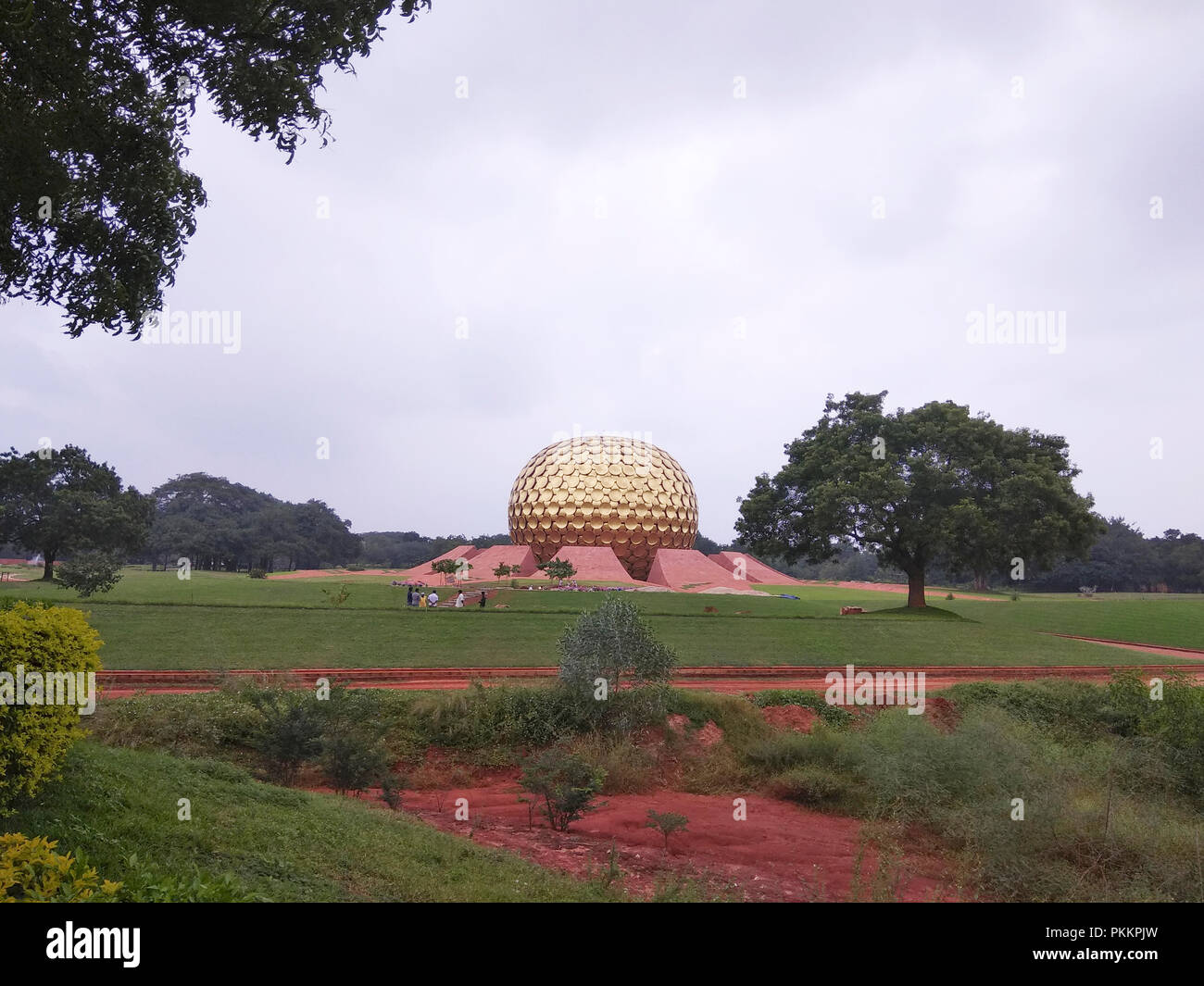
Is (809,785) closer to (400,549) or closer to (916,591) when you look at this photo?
(916,591)

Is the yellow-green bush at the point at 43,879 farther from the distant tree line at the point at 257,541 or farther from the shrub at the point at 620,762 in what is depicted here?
the distant tree line at the point at 257,541

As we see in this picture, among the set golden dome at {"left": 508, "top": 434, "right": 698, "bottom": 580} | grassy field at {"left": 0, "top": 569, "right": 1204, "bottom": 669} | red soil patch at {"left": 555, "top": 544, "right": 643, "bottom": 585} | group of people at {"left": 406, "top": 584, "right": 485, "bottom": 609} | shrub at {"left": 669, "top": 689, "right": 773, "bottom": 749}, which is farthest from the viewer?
golden dome at {"left": 508, "top": 434, "right": 698, "bottom": 580}

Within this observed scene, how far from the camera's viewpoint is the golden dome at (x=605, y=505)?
145ft

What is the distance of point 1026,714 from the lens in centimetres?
1326

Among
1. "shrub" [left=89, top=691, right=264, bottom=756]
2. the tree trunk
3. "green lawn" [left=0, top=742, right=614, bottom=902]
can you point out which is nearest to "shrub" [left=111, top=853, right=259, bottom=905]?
"green lawn" [left=0, top=742, right=614, bottom=902]

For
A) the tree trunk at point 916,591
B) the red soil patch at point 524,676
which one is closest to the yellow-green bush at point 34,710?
the red soil patch at point 524,676

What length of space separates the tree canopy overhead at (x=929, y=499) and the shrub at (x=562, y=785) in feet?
71.4

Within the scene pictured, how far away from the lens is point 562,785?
879cm

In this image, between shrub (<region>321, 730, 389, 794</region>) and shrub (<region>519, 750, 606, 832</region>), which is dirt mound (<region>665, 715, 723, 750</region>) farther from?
shrub (<region>321, 730, 389, 794</region>)

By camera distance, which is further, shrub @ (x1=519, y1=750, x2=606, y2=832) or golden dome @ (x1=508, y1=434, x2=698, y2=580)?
golden dome @ (x1=508, y1=434, x2=698, y2=580)

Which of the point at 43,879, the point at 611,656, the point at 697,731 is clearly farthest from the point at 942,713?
the point at 43,879

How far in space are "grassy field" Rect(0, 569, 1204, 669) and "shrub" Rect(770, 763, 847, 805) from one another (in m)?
6.66

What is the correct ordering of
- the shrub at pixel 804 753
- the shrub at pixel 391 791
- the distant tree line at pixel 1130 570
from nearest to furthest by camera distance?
the shrub at pixel 391 791, the shrub at pixel 804 753, the distant tree line at pixel 1130 570

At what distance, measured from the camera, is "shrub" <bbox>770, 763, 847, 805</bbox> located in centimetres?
999
